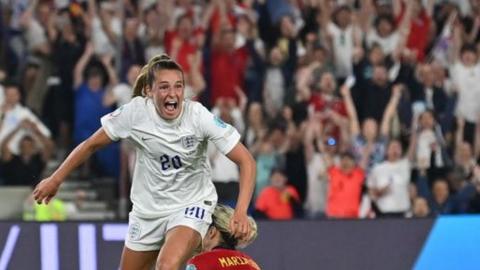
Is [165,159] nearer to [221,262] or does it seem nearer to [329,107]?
[221,262]

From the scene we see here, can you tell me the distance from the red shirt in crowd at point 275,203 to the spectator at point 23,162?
92.7 inches

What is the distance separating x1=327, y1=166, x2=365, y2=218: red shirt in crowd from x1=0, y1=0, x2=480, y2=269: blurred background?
0.6 inches

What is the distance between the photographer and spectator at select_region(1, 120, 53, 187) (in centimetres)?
1611

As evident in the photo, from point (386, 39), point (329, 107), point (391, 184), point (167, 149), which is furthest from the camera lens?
point (386, 39)

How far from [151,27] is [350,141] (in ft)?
8.85

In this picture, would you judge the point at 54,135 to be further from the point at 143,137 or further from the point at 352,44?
the point at 143,137

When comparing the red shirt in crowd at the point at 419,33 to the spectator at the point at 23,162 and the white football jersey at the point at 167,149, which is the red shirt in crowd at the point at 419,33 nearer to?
the spectator at the point at 23,162

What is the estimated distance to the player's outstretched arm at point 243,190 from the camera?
29.9 feet

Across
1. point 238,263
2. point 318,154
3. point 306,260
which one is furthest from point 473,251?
point 238,263

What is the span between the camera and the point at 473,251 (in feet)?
42.4

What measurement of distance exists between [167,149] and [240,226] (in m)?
0.96

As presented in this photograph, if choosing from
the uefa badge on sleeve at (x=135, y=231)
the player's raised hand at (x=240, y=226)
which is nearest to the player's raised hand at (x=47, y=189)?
the uefa badge on sleeve at (x=135, y=231)

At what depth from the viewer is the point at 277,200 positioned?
15.8m

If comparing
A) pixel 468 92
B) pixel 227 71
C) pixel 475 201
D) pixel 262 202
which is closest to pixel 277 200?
pixel 262 202
